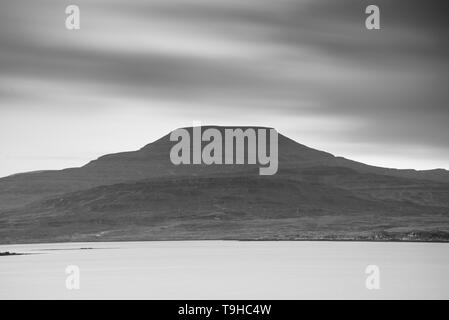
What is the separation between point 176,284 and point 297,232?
413ft

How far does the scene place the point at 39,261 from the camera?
312 feet

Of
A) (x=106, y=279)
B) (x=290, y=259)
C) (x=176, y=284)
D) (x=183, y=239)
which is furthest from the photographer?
(x=183, y=239)

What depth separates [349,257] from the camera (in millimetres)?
95688
